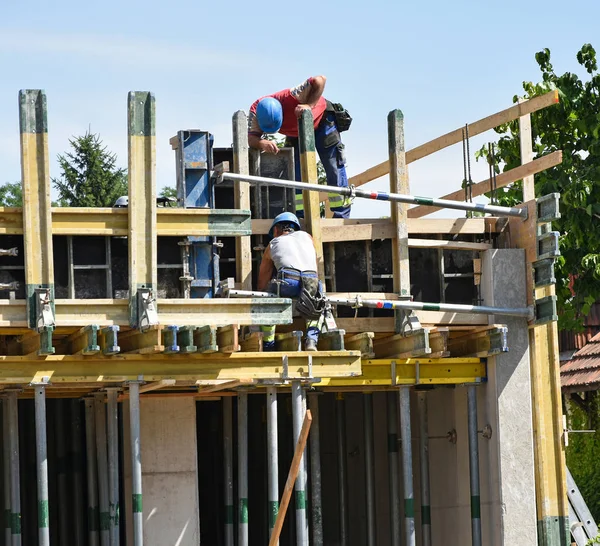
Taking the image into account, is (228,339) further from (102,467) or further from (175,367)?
(102,467)

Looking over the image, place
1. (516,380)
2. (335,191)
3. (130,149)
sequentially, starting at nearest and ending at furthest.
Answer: (130,149)
(335,191)
(516,380)

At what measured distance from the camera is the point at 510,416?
18.0m

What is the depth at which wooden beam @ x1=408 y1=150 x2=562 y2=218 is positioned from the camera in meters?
18.0

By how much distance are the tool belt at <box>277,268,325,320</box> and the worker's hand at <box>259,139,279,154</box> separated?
1.86 metres

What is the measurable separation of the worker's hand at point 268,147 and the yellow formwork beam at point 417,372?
273 cm

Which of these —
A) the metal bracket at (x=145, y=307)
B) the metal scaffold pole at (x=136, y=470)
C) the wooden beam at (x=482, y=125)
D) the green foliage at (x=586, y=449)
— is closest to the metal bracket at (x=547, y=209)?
the wooden beam at (x=482, y=125)

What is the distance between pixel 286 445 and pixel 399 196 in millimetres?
7055

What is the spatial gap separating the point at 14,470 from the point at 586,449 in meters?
14.2

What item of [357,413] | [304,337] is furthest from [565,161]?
[304,337]

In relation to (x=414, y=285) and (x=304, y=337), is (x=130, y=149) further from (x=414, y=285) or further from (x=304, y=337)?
(x=414, y=285)

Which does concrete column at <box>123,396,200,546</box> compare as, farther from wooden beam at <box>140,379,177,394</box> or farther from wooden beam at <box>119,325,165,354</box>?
wooden beam at <box>119,325,165,354</box>

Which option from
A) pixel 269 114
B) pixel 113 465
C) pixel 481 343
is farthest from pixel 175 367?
pixel 481 343

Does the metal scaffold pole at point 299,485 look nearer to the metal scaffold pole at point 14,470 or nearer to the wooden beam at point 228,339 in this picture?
the wooden beam at point 228,339

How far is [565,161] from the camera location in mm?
27625
